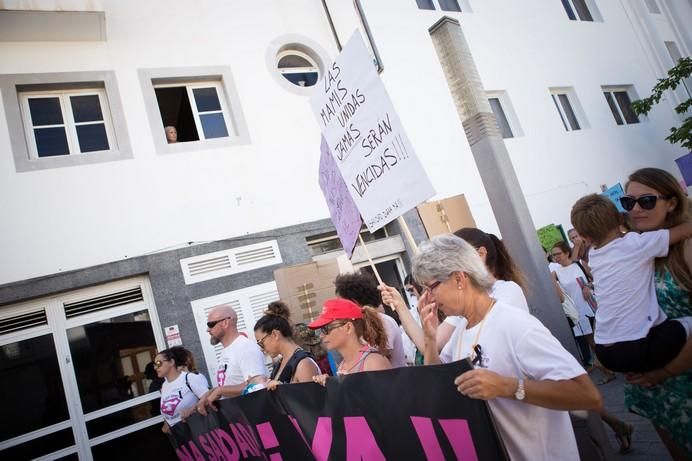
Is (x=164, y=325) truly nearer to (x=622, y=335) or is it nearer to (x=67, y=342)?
(x=67, y=342)

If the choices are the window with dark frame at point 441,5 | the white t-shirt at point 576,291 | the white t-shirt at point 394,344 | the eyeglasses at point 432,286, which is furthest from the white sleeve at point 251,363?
the window with dark frame at point 441,5

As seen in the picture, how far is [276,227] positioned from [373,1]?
228 inches

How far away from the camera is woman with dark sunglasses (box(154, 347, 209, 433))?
4156 millimetres

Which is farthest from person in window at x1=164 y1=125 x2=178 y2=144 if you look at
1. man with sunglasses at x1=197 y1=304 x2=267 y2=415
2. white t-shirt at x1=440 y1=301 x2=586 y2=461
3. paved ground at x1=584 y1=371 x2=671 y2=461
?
paved ground at x1=584 y1=371 x2=671 y2=461

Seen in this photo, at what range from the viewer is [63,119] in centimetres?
684

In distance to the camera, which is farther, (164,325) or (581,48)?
(581,48)

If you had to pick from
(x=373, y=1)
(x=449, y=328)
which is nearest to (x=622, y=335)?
(x=449, y=328)

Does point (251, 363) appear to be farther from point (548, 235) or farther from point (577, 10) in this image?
point (577, 10)

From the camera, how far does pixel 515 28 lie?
11297mm

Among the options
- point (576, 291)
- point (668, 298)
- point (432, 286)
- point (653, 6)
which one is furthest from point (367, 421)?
point (653, 6)

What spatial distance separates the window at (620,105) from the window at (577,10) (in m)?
2.39

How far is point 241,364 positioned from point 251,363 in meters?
0.09

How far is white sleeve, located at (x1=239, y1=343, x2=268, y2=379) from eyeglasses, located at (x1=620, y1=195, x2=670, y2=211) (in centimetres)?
282

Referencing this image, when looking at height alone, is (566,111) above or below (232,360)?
above
